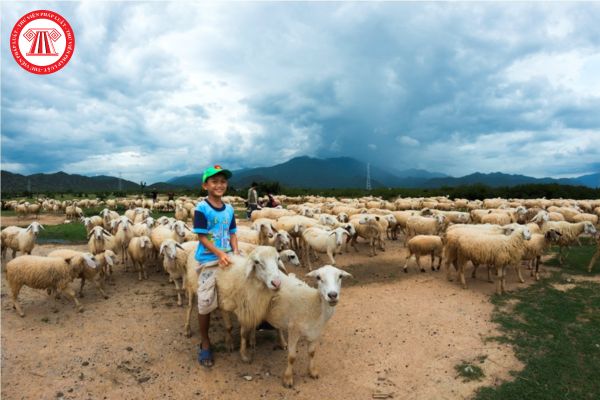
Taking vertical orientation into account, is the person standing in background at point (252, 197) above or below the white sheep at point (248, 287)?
above

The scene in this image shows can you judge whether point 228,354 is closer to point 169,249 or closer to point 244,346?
point 244,346

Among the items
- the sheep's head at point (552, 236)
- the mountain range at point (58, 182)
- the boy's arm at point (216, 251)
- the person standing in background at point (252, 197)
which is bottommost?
the sheep's head at point (552, 236)

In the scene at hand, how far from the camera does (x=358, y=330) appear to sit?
22.7 feet

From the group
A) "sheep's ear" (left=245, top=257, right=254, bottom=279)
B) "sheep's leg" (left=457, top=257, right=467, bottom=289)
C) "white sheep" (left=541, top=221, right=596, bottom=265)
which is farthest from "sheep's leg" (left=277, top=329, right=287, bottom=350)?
"white sheep" (left=541, top=221, right=596, bottom=265)

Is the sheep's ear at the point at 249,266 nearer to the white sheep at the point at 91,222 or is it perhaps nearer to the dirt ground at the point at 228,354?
the dirt ground at the point at 228,354

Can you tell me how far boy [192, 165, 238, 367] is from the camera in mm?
5105

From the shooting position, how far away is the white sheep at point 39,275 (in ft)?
24.7

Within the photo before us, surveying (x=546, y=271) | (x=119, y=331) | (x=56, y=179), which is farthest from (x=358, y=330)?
(x=56, y=179)

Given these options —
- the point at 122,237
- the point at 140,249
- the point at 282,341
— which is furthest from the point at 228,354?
the point at 122,237

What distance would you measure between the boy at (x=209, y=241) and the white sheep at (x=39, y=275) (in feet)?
14.4

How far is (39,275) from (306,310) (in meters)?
6.77

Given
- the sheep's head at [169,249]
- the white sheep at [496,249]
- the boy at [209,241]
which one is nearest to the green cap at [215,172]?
the boy at [209,241]

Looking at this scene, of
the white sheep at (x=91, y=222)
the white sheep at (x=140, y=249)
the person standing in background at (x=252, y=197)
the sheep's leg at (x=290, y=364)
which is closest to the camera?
the sheep's leg at (x=290, y=364)

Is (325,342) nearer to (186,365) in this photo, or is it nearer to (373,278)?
(186,365)
